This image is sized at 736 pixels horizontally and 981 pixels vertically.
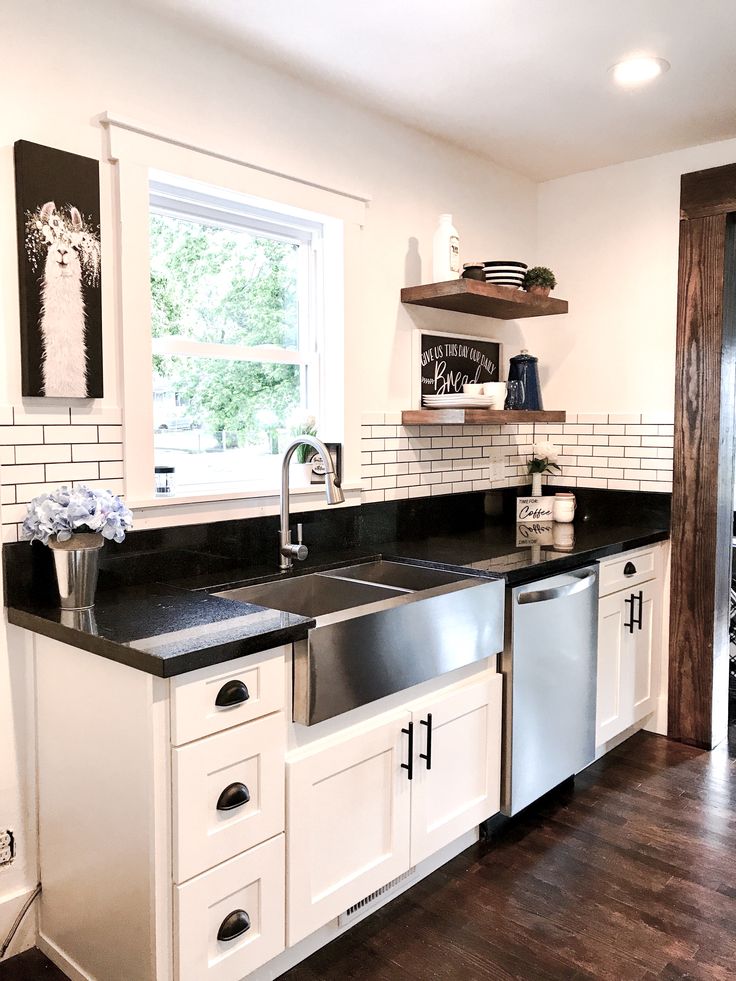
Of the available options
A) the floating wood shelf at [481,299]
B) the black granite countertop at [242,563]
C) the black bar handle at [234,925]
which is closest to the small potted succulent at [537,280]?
the floating wood shelf at [481,299]

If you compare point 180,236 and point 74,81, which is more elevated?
point 74,81

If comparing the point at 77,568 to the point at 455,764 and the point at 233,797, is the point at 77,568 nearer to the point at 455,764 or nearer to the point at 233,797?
the point at 233,797

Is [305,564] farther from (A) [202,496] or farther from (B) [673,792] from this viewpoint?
(B) [673,792]

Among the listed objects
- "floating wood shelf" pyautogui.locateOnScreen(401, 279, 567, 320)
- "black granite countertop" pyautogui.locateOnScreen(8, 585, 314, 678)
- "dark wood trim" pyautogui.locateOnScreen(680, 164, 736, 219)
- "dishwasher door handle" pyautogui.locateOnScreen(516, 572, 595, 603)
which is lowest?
"dishwasher door handle" pyautogui.locateOnScreen(516, 572, 595, 603)

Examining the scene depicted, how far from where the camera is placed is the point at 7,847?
2.06 m

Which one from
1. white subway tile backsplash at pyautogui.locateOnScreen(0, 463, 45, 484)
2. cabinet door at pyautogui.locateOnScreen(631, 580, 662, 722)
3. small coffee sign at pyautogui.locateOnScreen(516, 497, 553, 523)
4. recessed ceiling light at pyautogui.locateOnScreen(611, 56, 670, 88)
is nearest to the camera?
white subway tile backsplash at pyautogui.locateOnScreen(0, 463, 45, 484)

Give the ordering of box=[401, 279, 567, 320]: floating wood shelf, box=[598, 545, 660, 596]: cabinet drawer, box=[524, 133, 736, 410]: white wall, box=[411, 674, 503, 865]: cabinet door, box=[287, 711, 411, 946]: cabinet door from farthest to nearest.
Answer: box=[524, 133, 736, 410]: white wall, box=[598, 545, 660, 596]: cabinet drawer, box=[401, 279, 567, 320]: floating wood shelf, box=[411, 674, 503, 865]: cabinet door, box=[287, 711, 411, 946]: cabinet door

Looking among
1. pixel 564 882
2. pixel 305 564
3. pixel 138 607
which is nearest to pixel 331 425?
pixel 305 564

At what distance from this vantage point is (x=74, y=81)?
208 cm

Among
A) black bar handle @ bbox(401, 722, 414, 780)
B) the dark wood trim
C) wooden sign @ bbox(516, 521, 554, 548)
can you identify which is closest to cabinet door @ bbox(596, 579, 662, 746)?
wooden sign @ bbox(516, 521, 554, 548)

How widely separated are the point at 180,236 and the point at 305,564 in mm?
1099

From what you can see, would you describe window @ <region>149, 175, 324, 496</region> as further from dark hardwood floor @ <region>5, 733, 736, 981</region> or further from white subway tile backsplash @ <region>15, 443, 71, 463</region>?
dark hardwood floor @ <region>5, 733, 736, 981</region>

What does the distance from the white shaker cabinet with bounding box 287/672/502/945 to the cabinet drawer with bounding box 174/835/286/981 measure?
0.05 meters

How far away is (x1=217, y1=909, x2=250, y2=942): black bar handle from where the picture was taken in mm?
1739
